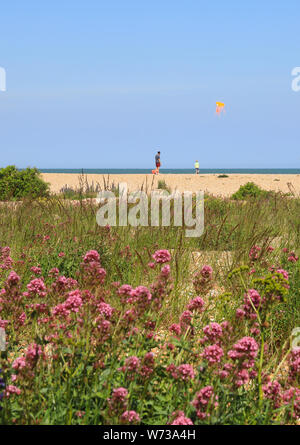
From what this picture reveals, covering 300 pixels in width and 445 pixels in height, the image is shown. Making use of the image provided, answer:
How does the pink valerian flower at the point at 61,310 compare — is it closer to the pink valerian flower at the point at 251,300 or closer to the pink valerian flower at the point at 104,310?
the pink valerian flower at the point at 104,310

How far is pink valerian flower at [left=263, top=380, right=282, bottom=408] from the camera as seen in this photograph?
2179 mm

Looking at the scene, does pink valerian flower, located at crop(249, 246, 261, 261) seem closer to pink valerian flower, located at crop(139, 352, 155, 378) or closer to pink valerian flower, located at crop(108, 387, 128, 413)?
pink valerian flower, located at crop(139, 352, 155, 378)

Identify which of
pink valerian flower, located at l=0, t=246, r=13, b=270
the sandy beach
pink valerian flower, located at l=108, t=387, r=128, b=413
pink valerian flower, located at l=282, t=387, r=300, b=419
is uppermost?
the sandy beach

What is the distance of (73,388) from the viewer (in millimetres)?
2170

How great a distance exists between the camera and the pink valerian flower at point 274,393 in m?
2.18

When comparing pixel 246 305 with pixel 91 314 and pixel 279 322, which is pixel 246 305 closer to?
pixel 91 314

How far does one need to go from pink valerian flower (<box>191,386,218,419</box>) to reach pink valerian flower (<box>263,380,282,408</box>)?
1.32 ft

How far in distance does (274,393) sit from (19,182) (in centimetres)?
1241

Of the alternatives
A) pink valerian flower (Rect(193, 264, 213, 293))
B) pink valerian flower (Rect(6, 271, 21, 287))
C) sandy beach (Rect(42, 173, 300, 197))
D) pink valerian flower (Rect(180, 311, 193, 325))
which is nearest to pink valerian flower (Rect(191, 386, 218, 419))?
pink valerian flower (Rect(180, 311, 193, 325))

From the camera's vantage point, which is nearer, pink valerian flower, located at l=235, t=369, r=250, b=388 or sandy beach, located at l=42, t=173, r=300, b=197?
pink valerian flower, located at l=235, t=369, r=250, b=388

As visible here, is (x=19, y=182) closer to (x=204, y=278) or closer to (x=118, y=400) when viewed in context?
(x=204, y=278)

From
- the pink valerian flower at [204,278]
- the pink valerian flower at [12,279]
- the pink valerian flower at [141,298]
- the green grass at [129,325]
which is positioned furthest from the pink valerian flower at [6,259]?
the pink valerian flower at [141,298]

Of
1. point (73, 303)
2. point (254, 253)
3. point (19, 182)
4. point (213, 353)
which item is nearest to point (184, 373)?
point (213, 353)
